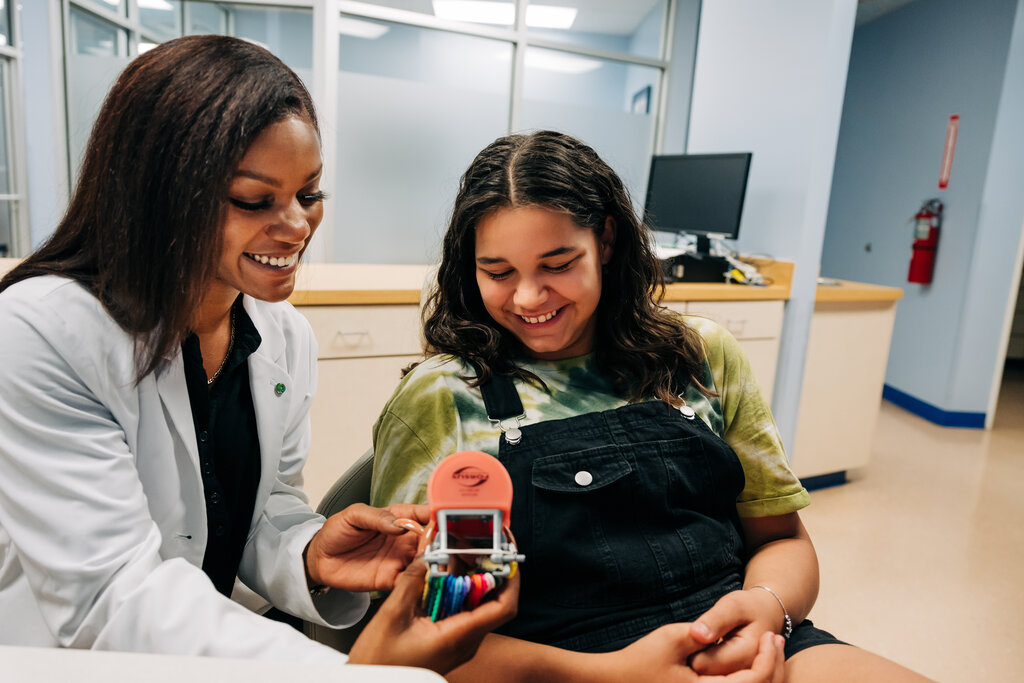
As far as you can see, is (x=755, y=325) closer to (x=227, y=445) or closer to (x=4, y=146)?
(x=227, y=445)

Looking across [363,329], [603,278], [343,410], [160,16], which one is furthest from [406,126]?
[603,278]

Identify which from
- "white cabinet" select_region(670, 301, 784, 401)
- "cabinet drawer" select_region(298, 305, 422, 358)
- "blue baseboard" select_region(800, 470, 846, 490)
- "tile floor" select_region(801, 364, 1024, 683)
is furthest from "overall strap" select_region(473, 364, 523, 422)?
"blue baseboard" select_region(800, 470, 846, 490)

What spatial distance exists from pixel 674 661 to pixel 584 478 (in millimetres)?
253

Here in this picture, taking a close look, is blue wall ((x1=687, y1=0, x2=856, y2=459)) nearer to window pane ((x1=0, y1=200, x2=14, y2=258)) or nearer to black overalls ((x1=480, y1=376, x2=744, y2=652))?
black overalls ((x1=480, y1=376, x2=744, y2=652))


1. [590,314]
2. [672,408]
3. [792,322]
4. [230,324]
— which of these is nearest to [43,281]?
[230,324]

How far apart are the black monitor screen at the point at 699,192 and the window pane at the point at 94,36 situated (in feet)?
10.5

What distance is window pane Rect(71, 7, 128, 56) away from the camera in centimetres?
390

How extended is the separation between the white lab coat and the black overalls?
0.31 metres

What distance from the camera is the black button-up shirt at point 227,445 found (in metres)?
0.90

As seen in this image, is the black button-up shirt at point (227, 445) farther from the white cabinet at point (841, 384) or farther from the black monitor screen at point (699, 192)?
the white cabinet at point (841, 384)

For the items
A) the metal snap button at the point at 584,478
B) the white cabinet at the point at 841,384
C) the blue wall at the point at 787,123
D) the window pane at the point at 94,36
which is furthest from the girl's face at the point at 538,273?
the window pane at the point at 94,36

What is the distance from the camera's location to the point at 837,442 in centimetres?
296

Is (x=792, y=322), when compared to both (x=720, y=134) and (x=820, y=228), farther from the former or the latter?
(x=720, y=134)

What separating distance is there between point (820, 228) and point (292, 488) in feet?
7.44
